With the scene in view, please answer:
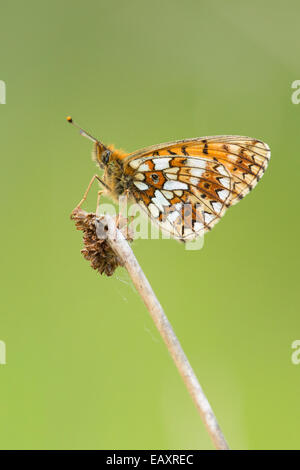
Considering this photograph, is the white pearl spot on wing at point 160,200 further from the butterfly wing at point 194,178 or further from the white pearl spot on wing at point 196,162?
the white pearl spot on wing at point 196,162

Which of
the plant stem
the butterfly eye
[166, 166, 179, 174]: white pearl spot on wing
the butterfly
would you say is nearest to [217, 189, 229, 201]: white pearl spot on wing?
the butterfly

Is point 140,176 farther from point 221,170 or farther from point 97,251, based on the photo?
point 97,251

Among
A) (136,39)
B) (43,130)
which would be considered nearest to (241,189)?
(43,130)

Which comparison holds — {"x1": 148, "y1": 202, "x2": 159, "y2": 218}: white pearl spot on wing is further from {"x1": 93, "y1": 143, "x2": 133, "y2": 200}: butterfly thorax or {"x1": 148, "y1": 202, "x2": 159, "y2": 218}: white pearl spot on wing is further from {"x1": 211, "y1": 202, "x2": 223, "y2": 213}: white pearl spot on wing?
{"x1": 211, "y1": 202, "x2": 223, "y2": 213}: white pearl spot on wing

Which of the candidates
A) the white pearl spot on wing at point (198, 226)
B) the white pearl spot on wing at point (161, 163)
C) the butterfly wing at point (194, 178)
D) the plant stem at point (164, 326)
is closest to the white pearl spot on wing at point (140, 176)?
the butterfly wing at point (194, 178)

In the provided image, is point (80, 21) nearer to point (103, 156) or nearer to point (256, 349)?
Answer: point (103, 156)
